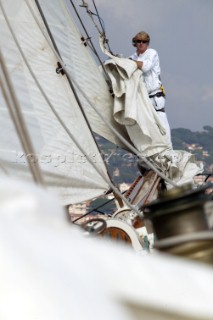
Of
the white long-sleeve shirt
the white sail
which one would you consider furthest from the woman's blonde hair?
the white sail

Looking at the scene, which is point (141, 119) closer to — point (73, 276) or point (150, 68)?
point (150, 68)

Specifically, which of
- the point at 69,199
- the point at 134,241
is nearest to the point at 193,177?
the point at 69,199

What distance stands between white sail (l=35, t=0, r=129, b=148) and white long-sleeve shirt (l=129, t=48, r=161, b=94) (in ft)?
1.43

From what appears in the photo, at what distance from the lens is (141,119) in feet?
38.4

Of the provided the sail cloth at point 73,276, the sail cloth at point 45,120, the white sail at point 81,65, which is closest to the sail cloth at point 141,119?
the white sail at point 81,65

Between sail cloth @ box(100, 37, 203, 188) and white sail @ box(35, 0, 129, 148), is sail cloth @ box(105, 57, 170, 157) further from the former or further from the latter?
white sail @ box(35, 0, 129, 148)

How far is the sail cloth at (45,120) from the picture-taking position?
920 centimetres

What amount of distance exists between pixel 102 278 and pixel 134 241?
19.4 feet

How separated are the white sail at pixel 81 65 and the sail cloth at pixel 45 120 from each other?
828 millimetres

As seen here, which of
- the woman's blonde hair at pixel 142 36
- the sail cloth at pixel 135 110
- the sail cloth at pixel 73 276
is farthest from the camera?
the sail cloth at pixel 135 110

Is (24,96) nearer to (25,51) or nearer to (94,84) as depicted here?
(25,51)

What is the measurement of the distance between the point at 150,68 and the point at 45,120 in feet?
7.49

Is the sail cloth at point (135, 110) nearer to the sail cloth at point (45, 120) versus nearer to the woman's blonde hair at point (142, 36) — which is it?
the woman's blonde hair at point (142, 36)

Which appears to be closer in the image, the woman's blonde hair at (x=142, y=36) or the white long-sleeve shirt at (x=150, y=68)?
the woman's blonde hair at (x=142, y=36)
